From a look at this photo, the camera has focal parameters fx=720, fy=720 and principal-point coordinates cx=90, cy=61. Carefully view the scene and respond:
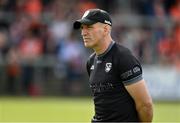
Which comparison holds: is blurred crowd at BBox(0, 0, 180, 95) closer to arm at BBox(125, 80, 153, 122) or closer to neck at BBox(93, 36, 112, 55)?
neck at BBox(93, 36, 112, 55)

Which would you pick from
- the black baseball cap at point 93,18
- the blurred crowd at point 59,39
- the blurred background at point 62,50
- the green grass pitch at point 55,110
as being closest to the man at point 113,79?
the black baseball cap at point 93,18

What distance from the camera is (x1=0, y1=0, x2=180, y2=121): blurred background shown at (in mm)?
21938

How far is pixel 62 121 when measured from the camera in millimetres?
16703

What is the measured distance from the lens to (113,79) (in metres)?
7.69

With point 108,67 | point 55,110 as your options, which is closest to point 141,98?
point 108,67

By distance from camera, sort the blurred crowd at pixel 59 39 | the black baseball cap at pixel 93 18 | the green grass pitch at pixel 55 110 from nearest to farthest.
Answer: the black baseball cap at pixel 93 18 → the green grass pitch at pixel 55 110 → the blurred crowd at pixel 59 39

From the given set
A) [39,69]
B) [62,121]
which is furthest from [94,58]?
[39,69]

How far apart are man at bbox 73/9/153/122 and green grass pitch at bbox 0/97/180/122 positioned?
8.99m

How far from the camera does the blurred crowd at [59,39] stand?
72.5ft

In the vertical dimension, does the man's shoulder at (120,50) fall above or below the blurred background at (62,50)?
above

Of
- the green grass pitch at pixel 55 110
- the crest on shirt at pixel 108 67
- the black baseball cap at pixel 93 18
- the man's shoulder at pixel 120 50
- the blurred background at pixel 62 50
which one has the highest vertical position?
the black baseball cap at pixel 93 18

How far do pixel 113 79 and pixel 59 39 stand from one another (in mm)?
14887

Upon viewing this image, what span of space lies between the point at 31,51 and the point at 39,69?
0.62 metres

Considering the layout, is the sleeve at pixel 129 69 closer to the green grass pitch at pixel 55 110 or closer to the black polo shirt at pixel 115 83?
the black polo shirt at pixel 115 83
